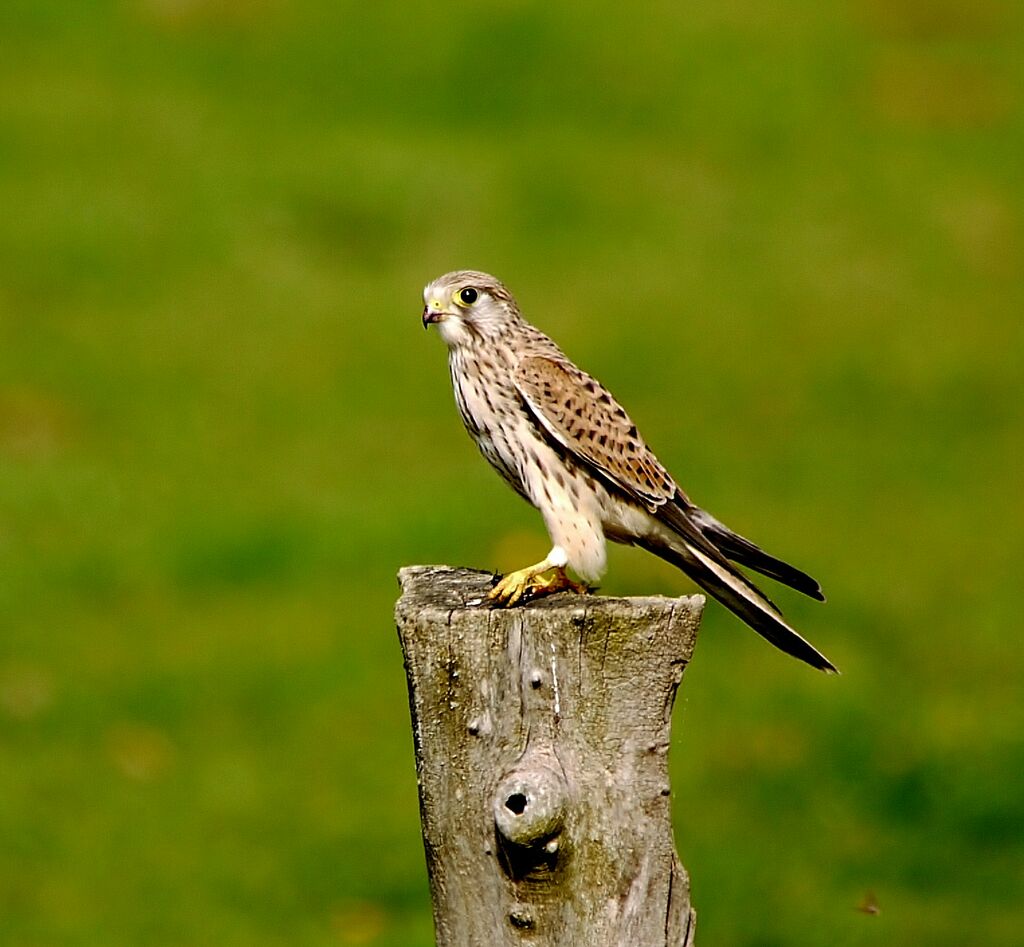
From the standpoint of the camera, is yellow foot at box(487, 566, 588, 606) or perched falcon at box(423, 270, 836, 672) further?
perched falcon at box(423, 270, 836, 672)

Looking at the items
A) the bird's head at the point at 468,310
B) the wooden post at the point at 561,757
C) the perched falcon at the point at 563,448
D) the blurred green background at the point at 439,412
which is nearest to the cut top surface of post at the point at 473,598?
the wooden post at the point at 561,757

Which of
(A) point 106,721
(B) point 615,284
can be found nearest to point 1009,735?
(A) point 106,721

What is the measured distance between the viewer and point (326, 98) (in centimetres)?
1498

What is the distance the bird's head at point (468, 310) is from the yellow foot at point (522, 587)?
2.69ft

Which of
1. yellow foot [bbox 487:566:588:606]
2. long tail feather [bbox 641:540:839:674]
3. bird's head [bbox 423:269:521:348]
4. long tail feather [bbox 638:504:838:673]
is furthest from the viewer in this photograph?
bird's head [bbox 423:269:521:348]

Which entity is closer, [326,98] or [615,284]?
[615,284]

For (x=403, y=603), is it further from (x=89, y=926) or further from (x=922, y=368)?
(x=922, y=368)

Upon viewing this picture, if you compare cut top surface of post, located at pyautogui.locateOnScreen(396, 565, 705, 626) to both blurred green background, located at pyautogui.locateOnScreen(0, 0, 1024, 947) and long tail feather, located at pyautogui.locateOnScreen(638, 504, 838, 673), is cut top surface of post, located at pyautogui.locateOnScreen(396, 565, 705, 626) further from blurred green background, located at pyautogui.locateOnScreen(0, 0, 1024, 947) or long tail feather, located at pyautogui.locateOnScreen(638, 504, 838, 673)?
blurred green background, located at pyautogui.locateOnScreen(0, 0, 1024, 947)

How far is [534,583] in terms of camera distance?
4.71 meters

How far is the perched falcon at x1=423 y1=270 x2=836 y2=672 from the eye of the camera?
5.25m

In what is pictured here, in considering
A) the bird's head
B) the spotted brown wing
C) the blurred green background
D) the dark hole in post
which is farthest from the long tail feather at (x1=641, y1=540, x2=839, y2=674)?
the blurred green background

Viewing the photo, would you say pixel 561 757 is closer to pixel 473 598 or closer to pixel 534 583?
pixel 473 598

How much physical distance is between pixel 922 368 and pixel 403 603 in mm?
9263

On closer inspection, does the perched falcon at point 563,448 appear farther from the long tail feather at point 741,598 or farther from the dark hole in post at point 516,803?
the dark hole in post at point 516,803
